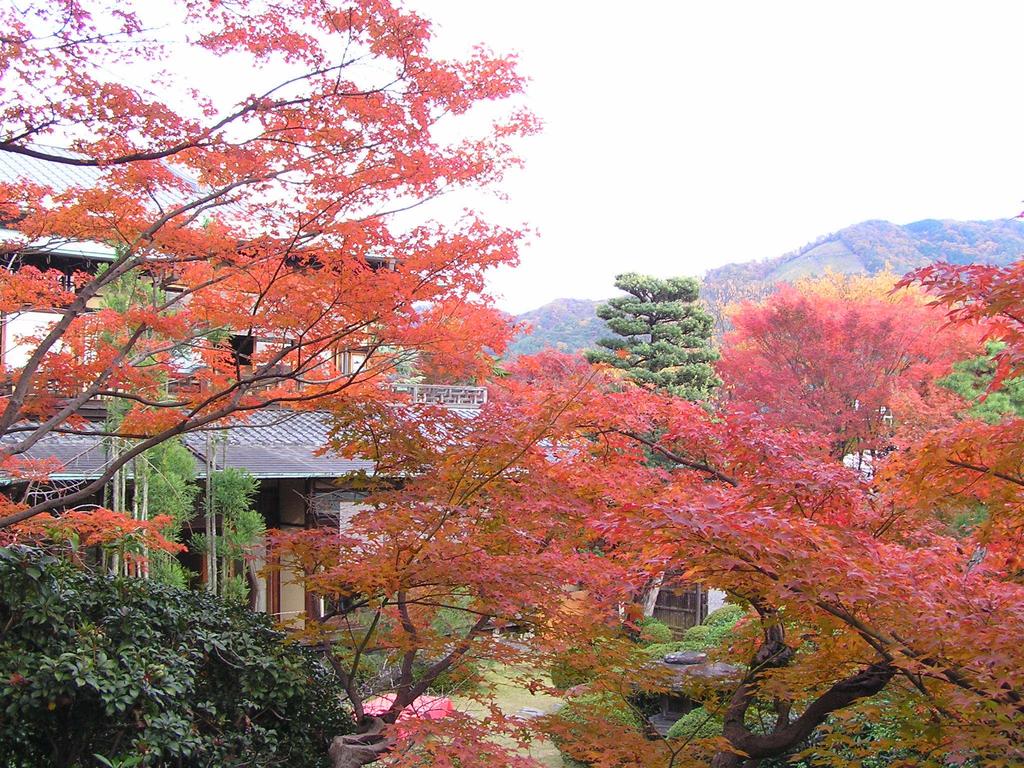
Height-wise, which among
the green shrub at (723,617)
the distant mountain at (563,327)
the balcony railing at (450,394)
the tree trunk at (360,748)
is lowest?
the green shrub at (723,617)

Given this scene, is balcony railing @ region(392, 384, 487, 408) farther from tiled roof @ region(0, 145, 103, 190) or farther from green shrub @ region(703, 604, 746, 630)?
tiled roof @ region(0, 145, 103, 190)

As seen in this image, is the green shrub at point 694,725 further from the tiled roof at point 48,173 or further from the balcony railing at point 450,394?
the tiled roof at point 48,173

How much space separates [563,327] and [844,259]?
1525 centimetres

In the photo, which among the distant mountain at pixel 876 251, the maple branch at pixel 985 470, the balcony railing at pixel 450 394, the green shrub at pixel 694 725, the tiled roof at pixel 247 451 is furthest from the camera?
the distant mountain at pixel 876 251

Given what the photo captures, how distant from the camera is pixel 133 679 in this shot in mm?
3756

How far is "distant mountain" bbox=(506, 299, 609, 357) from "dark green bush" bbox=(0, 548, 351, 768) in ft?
97.2

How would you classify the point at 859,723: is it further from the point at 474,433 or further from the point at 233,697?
the point at 233,697

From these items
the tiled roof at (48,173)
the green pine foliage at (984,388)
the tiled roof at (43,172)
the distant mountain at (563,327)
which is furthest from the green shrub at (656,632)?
the distant mountain at (563,327)

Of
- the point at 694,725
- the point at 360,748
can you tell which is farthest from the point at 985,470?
the point at 694,725

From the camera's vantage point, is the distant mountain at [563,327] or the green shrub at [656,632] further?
the distant mountain at [563,327]

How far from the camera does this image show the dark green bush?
3688 mm

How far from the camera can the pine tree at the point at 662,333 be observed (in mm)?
17281

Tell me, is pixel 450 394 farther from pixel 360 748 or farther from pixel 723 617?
pixel 360 748

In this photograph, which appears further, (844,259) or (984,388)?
(844,259)
